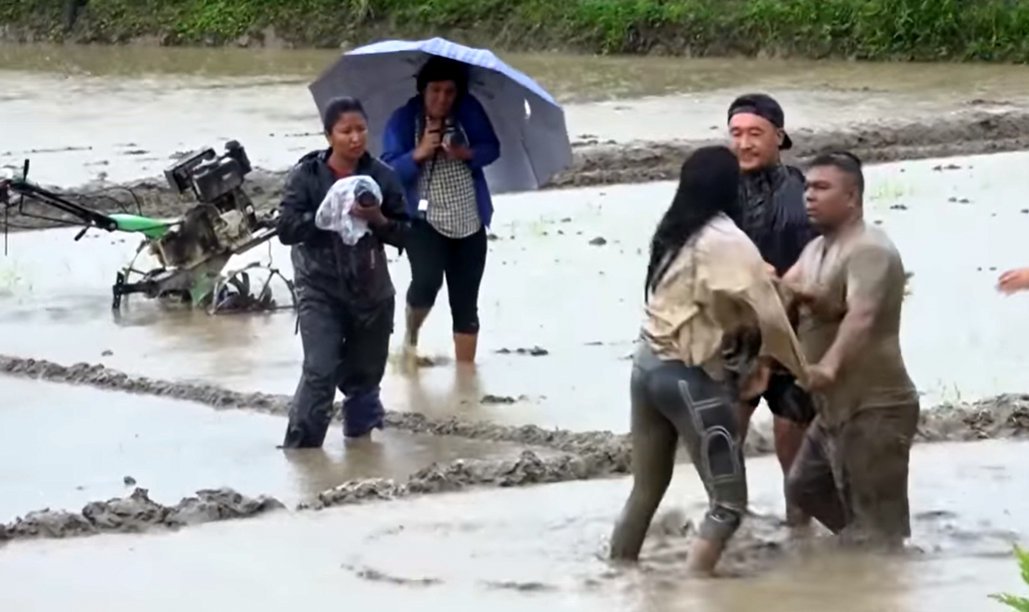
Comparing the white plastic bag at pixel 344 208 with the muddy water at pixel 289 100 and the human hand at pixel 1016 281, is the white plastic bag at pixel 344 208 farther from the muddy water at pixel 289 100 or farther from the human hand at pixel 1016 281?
the muddy water at pixel 289 100

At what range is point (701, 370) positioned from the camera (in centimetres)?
612

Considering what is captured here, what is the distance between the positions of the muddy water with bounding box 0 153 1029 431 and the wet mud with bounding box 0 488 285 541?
6.36ft

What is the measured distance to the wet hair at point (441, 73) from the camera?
31.8 feet

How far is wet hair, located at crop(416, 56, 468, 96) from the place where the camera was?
9.69 metres

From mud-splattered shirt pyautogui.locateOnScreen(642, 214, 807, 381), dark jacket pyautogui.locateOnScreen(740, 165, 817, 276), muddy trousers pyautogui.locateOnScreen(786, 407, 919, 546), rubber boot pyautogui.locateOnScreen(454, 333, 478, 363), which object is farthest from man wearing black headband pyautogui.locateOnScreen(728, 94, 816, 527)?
rubber boot pyautogui.locateOnScreen(454, 333, 478, 363)

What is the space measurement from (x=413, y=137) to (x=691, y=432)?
397 cm

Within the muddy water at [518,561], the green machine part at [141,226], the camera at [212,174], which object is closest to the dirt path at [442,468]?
the muddy water at [518,561]

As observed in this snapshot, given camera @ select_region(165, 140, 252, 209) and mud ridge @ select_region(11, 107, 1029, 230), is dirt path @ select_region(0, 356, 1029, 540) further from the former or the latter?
mud ridge @ select_region(11, 107, 1029, 230)

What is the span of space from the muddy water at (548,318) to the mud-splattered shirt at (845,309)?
7.73ft

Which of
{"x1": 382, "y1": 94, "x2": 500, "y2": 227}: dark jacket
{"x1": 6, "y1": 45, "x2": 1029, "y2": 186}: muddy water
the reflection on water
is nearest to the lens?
{"x1": 382, "y1": 94, "x2": 500, "y2": 227}: dark jacket

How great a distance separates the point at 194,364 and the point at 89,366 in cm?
51

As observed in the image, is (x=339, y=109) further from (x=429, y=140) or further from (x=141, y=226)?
(x=141, y=226)

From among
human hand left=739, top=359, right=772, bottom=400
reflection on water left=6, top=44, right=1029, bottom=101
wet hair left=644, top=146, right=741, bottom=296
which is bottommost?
reflection on water left=6, top=44, right=1029, bottom=101

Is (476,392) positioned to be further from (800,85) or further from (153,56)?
(153,56)
